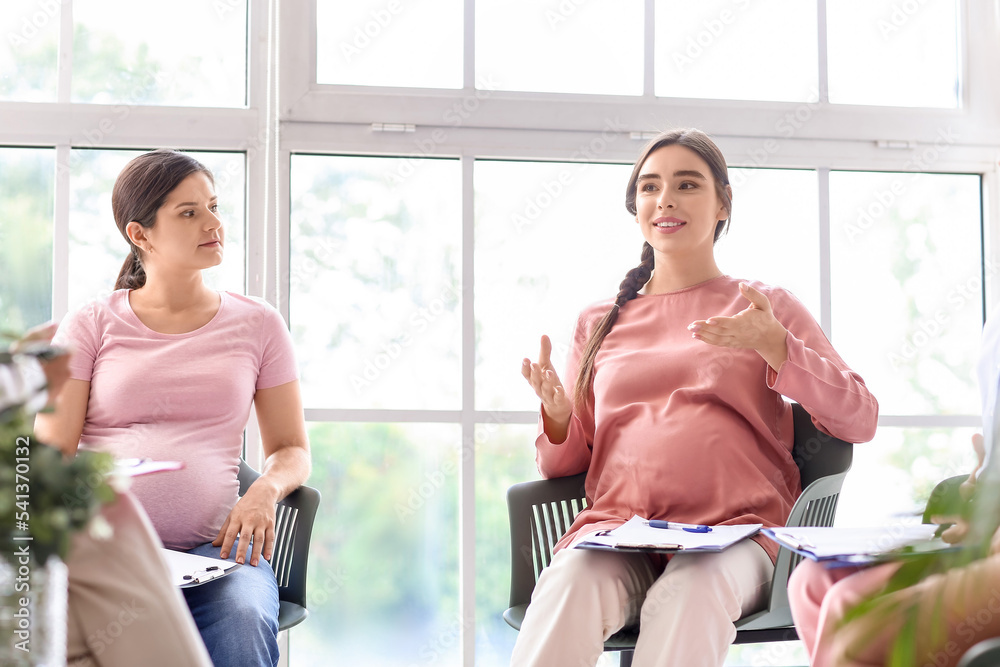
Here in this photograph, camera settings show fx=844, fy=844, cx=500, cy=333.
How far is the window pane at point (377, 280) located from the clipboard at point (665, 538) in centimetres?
87

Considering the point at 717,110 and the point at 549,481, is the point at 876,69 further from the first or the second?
the point at 549,481

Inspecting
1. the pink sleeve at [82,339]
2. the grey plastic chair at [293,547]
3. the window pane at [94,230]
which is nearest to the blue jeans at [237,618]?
the grey plastic chair at [293,547]

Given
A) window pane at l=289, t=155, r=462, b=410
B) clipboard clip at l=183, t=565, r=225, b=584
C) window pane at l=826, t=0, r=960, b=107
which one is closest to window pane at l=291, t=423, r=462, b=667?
window pane at l=289, t=155, r=462, b=410

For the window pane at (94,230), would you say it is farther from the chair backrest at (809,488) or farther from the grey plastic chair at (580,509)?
the chair backrest at (809,488)

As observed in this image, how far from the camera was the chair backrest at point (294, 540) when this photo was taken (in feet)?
5.74

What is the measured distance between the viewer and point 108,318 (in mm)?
1862

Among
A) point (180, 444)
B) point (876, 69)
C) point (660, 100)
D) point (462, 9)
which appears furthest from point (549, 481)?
point (876, 69)

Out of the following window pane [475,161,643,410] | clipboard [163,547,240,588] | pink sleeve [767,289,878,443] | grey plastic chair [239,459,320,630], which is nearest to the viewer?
clipboard [163,547,240,588]

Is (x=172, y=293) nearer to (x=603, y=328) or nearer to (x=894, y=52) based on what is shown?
(x=603, y=328)

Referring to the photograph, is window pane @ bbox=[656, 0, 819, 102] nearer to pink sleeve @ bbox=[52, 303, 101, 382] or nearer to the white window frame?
the white window frame

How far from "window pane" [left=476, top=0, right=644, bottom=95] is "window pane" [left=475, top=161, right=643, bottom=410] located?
0.23 meters

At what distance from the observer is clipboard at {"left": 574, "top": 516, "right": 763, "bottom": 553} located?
1402mm

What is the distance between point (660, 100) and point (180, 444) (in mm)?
1571

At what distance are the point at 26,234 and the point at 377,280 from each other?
94cm
